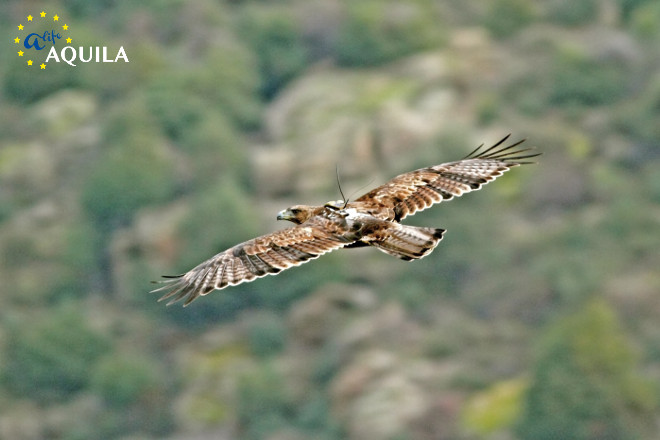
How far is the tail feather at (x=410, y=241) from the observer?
83.8 feet

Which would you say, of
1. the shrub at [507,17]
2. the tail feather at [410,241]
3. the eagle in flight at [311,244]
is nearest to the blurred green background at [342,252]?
the shrub at [507,17]

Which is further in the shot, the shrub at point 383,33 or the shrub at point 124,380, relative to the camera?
the shrub at point 383,33

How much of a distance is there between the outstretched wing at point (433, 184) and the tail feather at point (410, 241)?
94cm

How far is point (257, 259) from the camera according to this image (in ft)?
85.0

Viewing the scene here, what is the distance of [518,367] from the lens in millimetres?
100375

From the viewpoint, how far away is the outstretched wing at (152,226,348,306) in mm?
25531

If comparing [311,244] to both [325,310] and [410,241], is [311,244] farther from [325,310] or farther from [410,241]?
[325,310]

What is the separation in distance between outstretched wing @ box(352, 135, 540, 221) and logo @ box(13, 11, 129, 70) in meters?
127

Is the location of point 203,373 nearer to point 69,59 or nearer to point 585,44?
point 585,44

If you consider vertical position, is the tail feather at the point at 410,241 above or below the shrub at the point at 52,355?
below

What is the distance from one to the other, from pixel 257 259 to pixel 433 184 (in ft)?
11.7

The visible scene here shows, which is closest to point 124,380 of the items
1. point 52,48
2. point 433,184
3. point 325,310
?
point 325,310

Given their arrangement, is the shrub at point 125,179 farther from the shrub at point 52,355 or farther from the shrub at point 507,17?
the shrub at point 507,17

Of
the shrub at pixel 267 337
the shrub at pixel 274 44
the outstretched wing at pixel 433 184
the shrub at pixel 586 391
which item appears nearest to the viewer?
the outstretched wing at pixel 433 184
